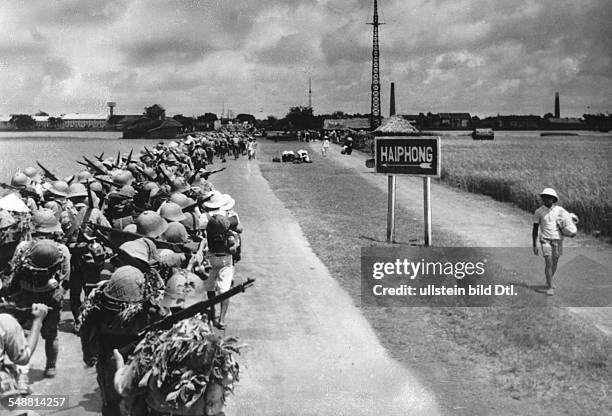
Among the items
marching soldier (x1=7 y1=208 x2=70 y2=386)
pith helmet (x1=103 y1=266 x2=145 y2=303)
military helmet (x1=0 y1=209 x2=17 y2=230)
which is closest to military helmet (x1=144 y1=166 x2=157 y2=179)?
military helmet (x1=0 y1=209 x2=17 y2=230)

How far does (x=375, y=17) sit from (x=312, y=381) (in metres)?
54.2

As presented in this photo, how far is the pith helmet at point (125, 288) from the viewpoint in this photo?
4855 millimetres

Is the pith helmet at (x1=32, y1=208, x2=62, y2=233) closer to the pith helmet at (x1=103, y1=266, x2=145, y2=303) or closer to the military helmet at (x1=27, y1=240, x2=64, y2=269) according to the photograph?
the military helmet at (x1=27, y1=240, x2=64, y2=269)

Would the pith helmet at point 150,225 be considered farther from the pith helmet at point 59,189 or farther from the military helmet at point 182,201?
the pith helmet at point 59,189

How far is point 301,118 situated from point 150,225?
88.4 meters

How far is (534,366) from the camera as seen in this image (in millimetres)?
7242

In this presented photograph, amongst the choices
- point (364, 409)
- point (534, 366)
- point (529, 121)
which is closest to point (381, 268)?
point (534, 366)

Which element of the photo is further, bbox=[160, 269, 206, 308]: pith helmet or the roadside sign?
the roadside sign

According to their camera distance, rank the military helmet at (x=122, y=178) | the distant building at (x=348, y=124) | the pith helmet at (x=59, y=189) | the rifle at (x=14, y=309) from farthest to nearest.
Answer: the distant building at (x=348, y=124), the military helmet at (x=122, y=178), the pith helmet at (x=59, y=189), the rifle at (x=14, y=309)

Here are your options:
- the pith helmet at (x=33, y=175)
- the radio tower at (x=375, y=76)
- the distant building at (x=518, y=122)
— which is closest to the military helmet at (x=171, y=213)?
the pith helmet at (x=33, y=175)

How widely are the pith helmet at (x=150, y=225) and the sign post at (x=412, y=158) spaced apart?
25.9 ft

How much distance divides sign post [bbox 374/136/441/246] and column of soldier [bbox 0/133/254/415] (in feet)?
13.3

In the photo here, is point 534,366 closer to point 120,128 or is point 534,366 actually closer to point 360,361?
point 360,361

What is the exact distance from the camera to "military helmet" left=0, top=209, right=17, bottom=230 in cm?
762
